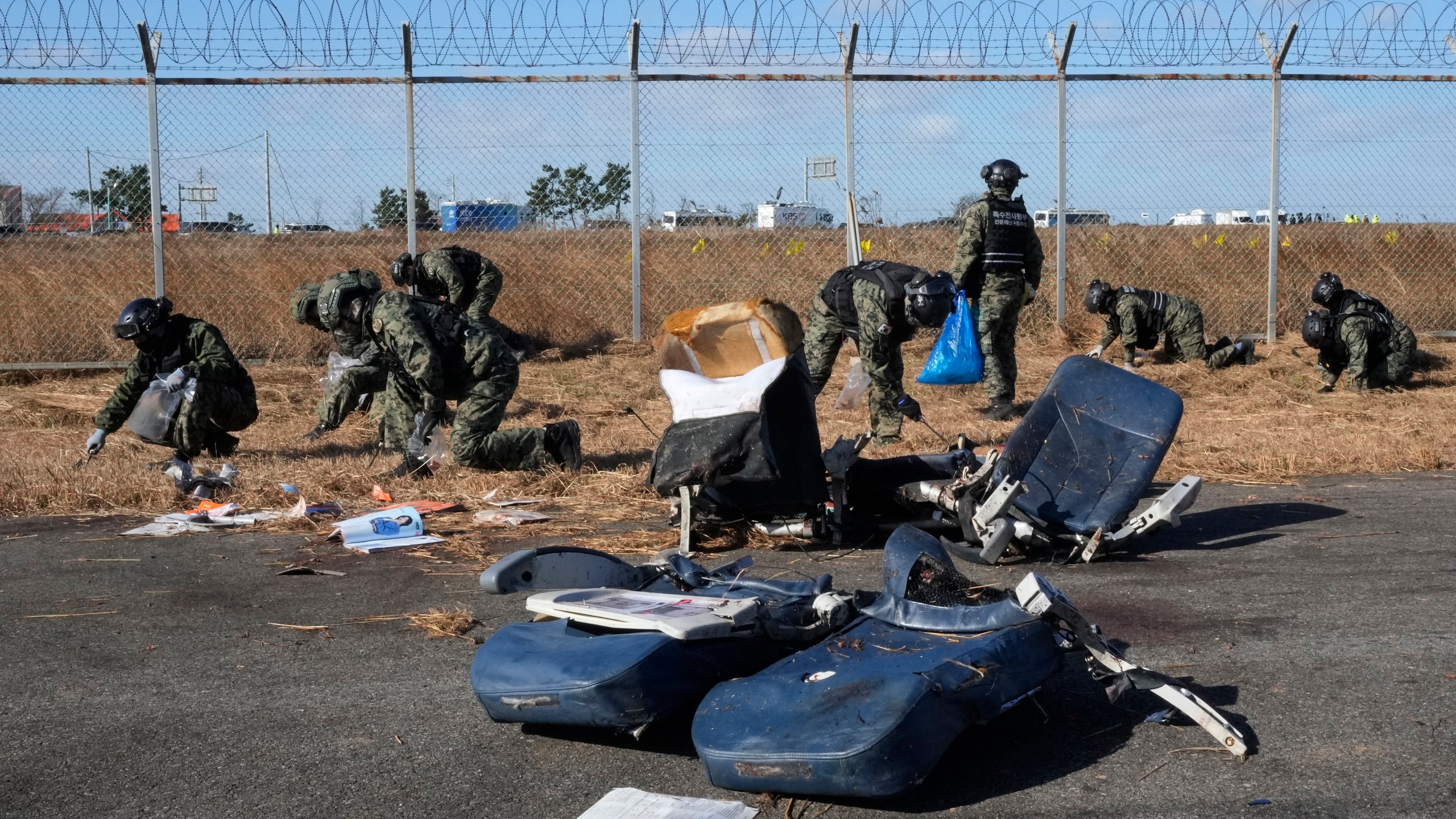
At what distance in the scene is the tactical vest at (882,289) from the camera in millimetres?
7812

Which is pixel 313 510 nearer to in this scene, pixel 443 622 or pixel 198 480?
pixel 198 480

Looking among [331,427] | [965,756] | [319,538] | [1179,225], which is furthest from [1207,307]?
[965,756]

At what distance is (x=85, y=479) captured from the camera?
23.2 ft

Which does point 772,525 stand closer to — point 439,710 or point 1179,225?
point 439,710

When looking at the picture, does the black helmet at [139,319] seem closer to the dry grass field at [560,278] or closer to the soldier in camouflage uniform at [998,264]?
the dry grass field at [560,278]

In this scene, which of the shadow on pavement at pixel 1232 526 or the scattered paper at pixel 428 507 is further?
the scattered paper at pixel 428 507

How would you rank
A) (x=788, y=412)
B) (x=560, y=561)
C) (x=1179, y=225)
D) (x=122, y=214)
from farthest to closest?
(x=1179, y=225), (x=122, y=214), (x=788, y=412), (x=560, y=561)

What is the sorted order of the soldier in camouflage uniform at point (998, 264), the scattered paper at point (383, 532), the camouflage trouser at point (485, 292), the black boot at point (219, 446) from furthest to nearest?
the camouflage trouser at point (485, 292) < the soldier in camouflage uniform at point (998, 264) < the black boot at point (219, 446) < the scattered paper at point (383, 532)

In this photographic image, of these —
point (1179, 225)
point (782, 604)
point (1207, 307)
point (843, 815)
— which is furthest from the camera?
point (1179, 225)

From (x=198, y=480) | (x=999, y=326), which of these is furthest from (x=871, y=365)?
(x=198, y=480)

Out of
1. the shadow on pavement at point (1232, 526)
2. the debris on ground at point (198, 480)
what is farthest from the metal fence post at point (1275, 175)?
the debris on ground at point (198, 480)

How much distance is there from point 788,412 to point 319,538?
7.64 ft

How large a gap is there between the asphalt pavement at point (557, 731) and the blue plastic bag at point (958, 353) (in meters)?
3.96

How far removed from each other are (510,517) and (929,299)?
2918 mm
